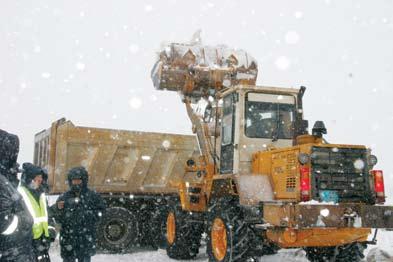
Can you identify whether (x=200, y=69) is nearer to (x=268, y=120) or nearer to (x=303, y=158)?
(x=268, y=120)

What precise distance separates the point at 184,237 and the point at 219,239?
5.94 ft

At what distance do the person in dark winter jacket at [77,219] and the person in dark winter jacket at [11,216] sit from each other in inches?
90.4

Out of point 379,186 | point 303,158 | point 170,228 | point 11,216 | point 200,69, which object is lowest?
point 170,228

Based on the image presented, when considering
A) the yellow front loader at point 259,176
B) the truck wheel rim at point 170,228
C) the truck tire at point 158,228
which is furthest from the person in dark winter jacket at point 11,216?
the truck tire at point 158,228

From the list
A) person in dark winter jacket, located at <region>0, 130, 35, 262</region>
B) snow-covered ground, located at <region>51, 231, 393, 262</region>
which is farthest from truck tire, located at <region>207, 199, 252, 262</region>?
person in dark winter jacket, located at <region>0, 130, 35, 262</region>

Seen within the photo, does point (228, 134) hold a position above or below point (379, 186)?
above

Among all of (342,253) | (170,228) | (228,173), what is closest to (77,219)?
(228,173)

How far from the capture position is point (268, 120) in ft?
25.1

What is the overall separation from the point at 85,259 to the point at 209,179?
346 centimetres

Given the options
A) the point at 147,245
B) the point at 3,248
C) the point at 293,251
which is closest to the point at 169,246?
the point at 147,245

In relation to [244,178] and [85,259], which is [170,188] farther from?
[85,259]

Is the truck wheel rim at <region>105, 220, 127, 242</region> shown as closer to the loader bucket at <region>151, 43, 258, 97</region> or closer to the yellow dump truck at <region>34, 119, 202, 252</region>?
the yellow dump truck at <region>34, 119, 202, 252</region>

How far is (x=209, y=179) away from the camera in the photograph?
8.45 m

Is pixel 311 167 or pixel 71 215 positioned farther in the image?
pixel 311 167
